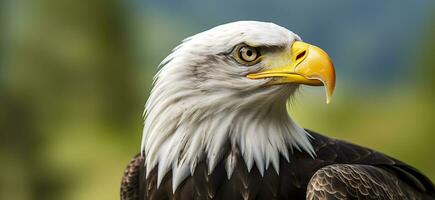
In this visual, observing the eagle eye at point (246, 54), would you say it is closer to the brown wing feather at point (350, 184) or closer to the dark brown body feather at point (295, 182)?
the dark brown body feather at point (295, 182)

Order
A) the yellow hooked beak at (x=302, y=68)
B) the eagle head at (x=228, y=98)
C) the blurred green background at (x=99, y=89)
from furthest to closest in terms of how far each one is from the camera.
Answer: the blurred green background at (x=99, y=89) → the eagle head at (x=228, y=98) → the yellow hooked beak at (x=302, y=68)

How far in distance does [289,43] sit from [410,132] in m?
4.25

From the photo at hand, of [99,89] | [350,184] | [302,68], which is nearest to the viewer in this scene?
[302,68]

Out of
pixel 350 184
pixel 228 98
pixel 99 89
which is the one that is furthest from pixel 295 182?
pixel 99 89

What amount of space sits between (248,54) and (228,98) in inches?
6.2

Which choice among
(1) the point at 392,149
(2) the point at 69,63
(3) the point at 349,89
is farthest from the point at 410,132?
(2) the point at 69,63

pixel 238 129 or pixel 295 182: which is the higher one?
pixel 238 129

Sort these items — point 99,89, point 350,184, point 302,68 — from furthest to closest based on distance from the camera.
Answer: point 99,89 < point 350,184 < point 302,68

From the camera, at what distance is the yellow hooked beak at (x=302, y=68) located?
2.50 metres

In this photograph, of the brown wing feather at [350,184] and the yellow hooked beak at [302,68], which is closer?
the yellow hooked beak at [302,68]

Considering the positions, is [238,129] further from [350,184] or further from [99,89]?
[99,89]

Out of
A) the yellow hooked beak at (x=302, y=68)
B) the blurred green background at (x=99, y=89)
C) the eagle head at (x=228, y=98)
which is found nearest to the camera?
the yellow hooked beak at (x=302, y=68)

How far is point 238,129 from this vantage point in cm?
272

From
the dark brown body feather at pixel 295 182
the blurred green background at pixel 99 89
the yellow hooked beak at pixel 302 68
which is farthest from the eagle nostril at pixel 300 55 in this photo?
the blurred green background at pixel 99 89
